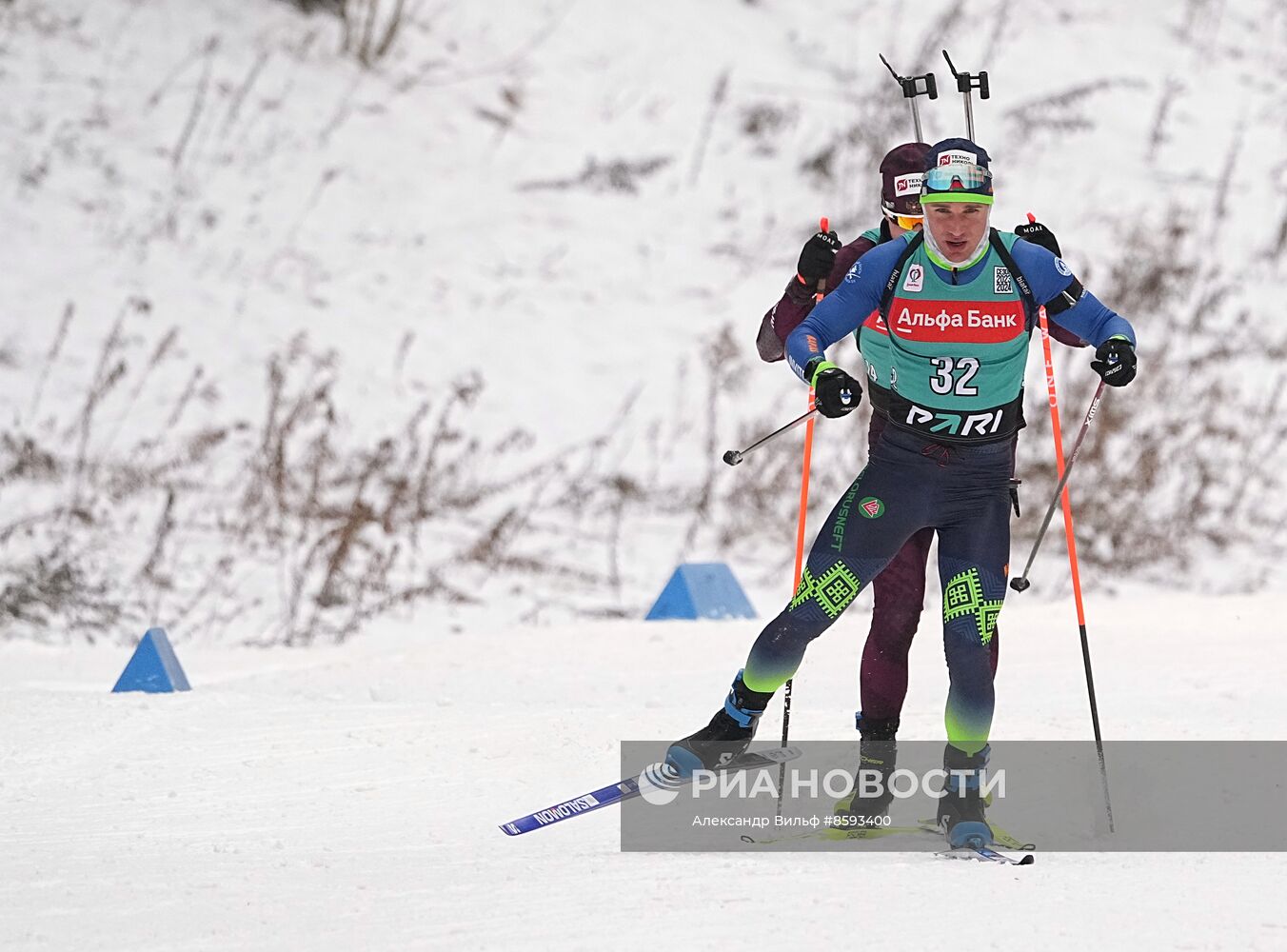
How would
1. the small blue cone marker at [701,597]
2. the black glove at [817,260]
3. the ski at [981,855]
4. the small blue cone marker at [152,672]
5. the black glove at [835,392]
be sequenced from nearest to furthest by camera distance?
1. the ski at [981,855]
2. the black glove at [835,392]
3. the black glove at [817,260]
4. the small blue cone marker at [152,672]
5. the small blue cone marker at [701,597]

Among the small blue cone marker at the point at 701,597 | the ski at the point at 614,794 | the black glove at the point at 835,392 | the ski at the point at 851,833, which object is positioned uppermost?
the black glove at the point at 835,392

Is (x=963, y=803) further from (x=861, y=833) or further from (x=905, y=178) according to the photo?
(x=905, y=178)

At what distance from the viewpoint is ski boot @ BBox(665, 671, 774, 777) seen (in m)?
4.24

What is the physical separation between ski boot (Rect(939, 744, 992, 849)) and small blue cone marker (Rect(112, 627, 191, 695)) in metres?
3.16

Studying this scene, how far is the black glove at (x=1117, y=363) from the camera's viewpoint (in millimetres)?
3986

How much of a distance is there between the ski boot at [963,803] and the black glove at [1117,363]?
105cm

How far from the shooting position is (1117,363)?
13.1ft

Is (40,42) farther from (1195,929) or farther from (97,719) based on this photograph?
(1195,929)

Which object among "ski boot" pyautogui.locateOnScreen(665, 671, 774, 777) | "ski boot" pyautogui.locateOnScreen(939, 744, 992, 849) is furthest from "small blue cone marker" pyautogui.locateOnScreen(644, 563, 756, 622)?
"ski boot" pyautogui.locateOnScreen(939, 744, 992, 849)

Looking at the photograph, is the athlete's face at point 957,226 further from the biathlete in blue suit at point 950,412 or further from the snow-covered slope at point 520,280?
the snow-covered slope at point 520,280

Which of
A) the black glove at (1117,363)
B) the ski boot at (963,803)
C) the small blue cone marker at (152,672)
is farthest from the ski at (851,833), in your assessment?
the small blue cone marker at (152,672)

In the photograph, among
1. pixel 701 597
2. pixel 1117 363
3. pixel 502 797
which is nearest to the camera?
pixel 1117 363

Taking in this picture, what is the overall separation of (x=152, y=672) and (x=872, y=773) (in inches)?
116

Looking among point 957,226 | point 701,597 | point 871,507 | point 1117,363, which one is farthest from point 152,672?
point 1117,363
